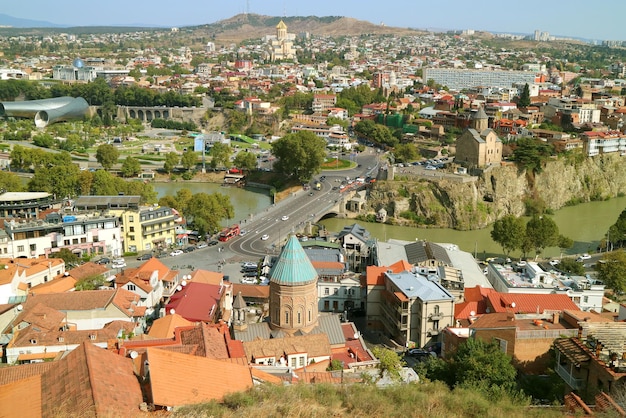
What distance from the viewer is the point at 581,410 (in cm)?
616

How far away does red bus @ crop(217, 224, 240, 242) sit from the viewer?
18.4m

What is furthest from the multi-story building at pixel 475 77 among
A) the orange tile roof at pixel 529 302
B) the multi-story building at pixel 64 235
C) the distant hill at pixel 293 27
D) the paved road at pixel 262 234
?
the distant hill at pixel 293 27

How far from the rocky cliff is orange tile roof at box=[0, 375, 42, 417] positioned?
17133 mm

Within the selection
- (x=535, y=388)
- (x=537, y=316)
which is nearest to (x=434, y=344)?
(x=537, y=316)

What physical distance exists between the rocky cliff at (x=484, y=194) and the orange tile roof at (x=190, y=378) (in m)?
16.2

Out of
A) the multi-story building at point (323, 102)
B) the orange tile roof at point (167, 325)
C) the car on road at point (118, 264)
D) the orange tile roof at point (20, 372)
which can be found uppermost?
the multi-story building at point (323, 102)

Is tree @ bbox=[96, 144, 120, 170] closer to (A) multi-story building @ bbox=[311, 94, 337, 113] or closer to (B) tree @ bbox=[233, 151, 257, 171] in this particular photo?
(B) tree @ bbox=[233, 151, 257, 171]

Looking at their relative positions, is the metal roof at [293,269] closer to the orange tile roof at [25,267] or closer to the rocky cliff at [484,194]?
the orange tile roof at [25,267]

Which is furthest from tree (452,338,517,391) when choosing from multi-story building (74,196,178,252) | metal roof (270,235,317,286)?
multi-story building (74,196,178,252)

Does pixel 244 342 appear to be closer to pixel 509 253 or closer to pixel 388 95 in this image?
pixel 509 253

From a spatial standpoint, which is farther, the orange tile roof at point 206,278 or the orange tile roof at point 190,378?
the orange tile roof at point 206,278

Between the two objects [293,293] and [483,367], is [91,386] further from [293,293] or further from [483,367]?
[483,367]

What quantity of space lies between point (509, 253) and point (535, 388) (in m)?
11.0

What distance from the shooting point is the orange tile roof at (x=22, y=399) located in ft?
19.2
